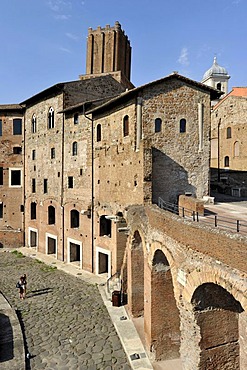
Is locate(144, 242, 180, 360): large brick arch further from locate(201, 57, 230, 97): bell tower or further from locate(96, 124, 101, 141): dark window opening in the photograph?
locate(201, 57, 230, 97): bell tower

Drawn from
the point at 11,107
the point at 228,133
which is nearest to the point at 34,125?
the point at 11,107

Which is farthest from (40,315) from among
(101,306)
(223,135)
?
(223,135)

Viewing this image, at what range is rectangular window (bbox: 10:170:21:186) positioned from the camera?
28672 mm

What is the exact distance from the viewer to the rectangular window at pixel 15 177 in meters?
28.7

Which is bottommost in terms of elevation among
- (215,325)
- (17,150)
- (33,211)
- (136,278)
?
(136,278)

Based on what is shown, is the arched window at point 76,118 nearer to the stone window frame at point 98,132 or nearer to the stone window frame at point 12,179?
the stone window frame at point 98,132

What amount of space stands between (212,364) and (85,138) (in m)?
16.3

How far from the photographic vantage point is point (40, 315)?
15.3 metres

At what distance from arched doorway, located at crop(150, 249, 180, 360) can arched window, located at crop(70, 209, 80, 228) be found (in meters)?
12.7

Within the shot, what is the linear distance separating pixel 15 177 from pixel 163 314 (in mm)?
20999

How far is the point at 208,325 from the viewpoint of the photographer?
934 cm

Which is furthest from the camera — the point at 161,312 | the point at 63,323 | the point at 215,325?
the point at 63,323

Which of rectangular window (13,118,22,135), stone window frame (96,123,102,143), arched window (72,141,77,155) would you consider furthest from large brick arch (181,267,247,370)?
rectangular window (13,118,22,135)

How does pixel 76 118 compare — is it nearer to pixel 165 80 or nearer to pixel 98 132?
pixel 98 132
